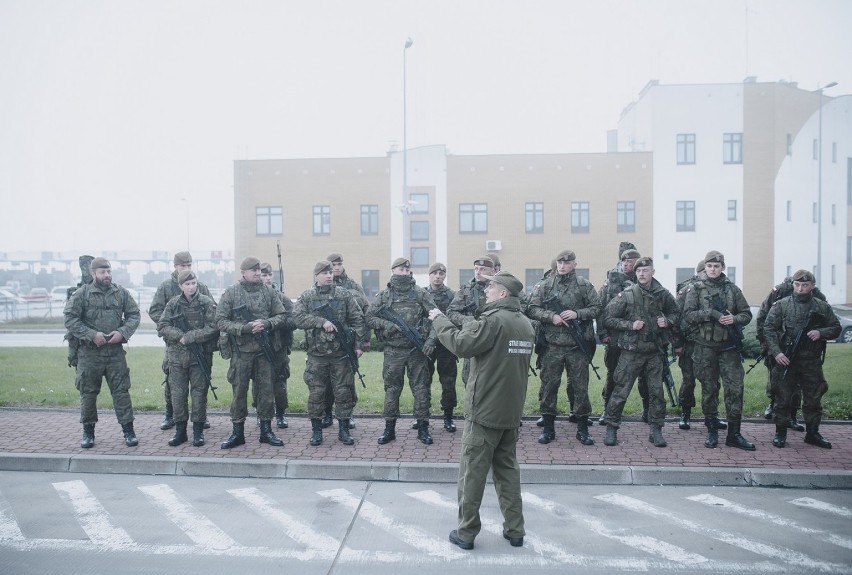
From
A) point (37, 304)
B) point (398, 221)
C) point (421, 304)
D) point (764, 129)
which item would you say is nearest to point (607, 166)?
point (764, 129)

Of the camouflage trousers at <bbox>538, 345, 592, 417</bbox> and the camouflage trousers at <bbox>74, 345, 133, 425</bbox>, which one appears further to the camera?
the camouflage trousers at <bbox>538, 345, 592, 417</bbox>

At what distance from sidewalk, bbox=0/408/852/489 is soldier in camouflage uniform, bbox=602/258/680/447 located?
1.14 feet

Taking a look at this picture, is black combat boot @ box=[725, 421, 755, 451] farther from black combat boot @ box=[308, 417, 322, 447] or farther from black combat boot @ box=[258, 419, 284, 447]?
black combat boot @ box=[258, 419, 284, 447]

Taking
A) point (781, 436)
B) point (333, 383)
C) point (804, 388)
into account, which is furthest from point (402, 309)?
point (804, 388)

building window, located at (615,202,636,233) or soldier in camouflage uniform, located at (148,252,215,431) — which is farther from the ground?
building window, located at (615,202,636,233)

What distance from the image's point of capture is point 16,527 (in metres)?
5.32

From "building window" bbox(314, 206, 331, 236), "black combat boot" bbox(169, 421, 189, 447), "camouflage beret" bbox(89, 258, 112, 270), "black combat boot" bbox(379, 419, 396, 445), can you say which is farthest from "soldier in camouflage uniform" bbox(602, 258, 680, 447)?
"building window" bbox(314, 206, 331, 236)

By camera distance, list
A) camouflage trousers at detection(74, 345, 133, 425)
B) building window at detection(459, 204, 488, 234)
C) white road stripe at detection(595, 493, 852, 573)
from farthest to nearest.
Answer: building window at detection(459, 204, 488, 234) < camouflage trousers at detection(74, 345, 133, 425) < white road stripe at detection(595, 493, 852, 573)

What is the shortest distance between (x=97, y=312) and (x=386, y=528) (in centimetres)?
472

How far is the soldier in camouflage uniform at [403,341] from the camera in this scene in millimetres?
7703

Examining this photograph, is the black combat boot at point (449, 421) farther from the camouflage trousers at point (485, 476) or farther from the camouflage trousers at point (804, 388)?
the camouflage trousers at point (804, 388)

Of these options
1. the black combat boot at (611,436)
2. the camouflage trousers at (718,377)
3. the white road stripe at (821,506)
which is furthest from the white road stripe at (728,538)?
the camouflage trousers at (718,377)

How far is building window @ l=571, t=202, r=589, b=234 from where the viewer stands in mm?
34844

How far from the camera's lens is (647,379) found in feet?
24.9
